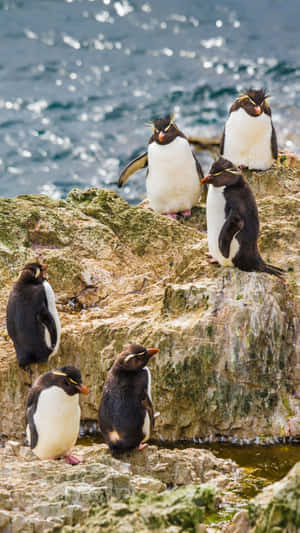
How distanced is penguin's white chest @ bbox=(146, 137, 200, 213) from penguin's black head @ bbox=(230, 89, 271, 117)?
63cm

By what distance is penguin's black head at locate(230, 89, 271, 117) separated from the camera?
8.09 m

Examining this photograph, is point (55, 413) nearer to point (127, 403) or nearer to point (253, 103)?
point (127, 403)

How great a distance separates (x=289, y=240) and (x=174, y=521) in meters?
3.56

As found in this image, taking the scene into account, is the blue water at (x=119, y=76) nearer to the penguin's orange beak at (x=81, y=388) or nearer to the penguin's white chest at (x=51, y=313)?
the penguin's white chest at (x=51, y=313)

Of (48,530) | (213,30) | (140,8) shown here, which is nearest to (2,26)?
(140,8)

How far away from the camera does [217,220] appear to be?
6395 millimetres

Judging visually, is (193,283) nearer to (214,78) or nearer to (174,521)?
(174,521)

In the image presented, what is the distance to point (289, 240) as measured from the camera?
6875 millimetres

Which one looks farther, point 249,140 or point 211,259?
point 249,140

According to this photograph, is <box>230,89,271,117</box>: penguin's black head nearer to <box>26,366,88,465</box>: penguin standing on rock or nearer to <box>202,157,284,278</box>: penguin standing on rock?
<box>202,157,284,278</box>: penguin standing on rock

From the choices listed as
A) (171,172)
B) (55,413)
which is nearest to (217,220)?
(55,413)

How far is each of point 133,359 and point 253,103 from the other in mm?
3538

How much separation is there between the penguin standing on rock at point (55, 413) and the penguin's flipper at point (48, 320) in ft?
2.49

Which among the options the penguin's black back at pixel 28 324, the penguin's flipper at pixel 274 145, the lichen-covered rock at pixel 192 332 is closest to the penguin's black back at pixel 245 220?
the lichen-covered rock at pixel 192 332
